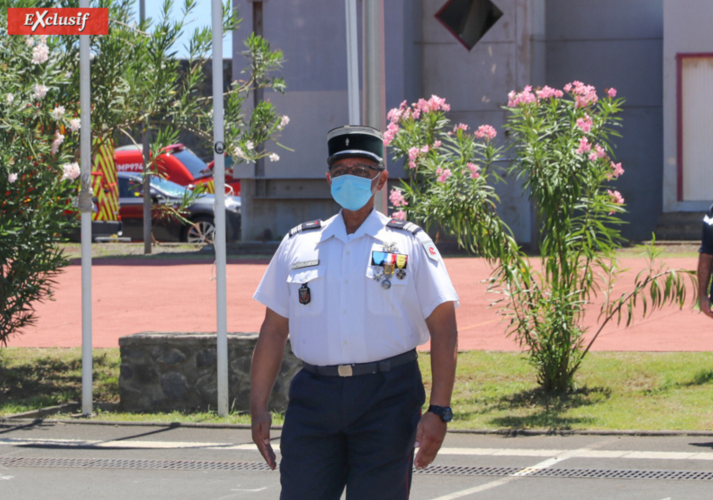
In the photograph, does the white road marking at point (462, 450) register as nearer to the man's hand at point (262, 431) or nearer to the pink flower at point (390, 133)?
the pink flower at point (390, 133)

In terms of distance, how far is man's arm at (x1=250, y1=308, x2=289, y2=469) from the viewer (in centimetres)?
387

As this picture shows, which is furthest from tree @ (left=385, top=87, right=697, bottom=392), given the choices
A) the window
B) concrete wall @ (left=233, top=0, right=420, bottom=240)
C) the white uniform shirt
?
→ the window

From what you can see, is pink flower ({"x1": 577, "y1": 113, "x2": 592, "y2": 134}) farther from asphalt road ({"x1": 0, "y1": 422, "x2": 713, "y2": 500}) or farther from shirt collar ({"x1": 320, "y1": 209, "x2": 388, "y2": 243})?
shirt collar ({"x1": 320, "y1": 209, "x2": 388, "y2": 243})

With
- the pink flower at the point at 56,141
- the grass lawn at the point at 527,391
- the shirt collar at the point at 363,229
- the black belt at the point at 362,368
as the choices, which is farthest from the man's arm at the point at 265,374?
the pink flower at the point at 56,141

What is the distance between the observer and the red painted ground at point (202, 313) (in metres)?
11.2

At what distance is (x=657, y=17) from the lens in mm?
24219

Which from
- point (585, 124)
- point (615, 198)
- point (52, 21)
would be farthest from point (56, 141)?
point (615, 198)

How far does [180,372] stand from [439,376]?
16.9ft

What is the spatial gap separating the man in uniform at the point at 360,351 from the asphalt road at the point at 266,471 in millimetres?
2302

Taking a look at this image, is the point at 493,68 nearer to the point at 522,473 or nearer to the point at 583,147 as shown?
the point at 583,147

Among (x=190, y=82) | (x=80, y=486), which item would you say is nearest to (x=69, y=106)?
(x=190, y=82)

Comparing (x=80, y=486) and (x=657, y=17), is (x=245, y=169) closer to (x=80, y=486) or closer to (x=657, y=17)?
(x=657, y=17)

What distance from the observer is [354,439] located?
12.2 ft

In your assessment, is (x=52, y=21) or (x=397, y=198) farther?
(x=52, y=21)
